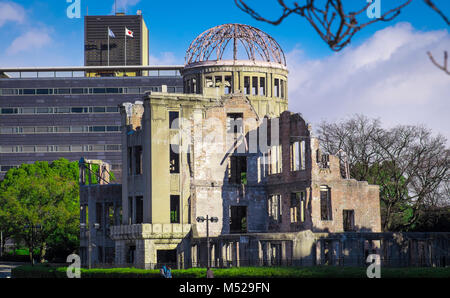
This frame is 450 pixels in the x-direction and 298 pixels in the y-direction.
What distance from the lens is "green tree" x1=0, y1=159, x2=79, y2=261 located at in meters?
79.0

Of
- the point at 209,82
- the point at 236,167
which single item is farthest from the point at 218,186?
the point at 209,82

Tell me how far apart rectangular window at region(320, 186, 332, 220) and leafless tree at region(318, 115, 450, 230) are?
7.66m

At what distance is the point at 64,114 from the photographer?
137 meters

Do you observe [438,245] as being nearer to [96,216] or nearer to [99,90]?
[96,216]

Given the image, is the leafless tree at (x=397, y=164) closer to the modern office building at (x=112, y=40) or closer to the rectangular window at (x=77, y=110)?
the rectangular window at (x=77, y=110)

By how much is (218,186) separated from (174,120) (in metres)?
6.23

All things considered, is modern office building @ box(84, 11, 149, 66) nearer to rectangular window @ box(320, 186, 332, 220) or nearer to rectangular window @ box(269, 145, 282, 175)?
rectangular window @ box(269, 145, 282, 175)

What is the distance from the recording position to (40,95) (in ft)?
447

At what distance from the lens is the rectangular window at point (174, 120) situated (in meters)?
61.6

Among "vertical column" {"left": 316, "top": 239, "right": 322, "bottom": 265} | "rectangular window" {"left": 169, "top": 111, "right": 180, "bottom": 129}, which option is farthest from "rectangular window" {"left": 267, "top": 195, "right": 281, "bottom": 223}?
"vertical column" {"left": 316, "top": 239, "right": 322, "bottom": 265}

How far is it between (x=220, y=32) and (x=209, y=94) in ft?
18.5

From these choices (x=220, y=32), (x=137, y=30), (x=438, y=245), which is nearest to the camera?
(x=438, y=245)
